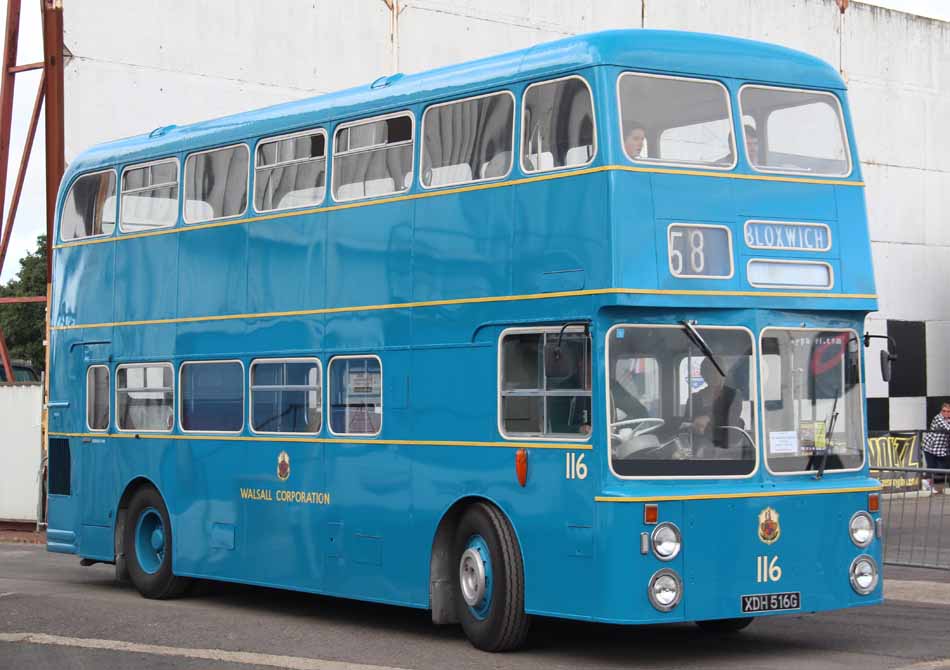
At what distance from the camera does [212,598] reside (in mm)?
15992

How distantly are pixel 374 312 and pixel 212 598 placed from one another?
4.24 meters

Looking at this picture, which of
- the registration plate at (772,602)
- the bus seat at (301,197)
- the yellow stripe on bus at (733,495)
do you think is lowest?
the registration plate at (772,602)

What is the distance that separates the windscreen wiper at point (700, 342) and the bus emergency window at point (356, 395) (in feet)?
9.70

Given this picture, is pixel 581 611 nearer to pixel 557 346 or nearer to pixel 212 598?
pixel 557 346

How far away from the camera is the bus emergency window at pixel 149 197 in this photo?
15914 millimetres

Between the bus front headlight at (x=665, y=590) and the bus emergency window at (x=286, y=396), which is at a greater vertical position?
the bus emergency window at (x=286, y=396)

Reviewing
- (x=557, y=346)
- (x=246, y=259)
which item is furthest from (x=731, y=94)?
(x=246, y=259)

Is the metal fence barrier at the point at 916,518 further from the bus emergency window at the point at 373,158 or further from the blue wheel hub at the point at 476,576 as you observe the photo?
the bus emergency window at the point at 373,158

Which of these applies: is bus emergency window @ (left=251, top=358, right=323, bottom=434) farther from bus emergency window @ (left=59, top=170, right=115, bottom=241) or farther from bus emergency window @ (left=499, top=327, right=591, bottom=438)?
bus emergency window @ (left=59, top=170, right=115, bottom=241)

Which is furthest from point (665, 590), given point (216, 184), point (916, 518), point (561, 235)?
point (916, 518)

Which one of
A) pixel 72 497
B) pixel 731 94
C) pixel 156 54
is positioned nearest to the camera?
pixel 731 94

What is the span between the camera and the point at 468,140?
12336 millimetres

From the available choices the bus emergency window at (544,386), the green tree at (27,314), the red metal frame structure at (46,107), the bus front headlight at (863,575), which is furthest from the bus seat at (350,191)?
the green tree at (27,314)

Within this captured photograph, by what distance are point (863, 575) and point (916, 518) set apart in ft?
22.4
